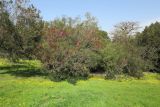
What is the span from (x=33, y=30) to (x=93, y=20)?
118ft

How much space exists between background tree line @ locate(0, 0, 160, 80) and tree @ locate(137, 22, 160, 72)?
502 centimetres

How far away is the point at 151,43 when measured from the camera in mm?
66375

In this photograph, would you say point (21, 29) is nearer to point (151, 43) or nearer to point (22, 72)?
point (22, 72)

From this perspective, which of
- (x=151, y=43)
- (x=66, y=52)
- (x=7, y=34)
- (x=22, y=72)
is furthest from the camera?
(x=151, y=43)

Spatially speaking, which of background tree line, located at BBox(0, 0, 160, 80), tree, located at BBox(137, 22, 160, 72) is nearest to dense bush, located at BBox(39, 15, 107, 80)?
background tree line, located at BBox(0, 0, 160, 80)

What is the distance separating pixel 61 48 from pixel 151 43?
1226 inches

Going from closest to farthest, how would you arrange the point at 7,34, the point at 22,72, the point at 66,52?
the point at 66,52, the point at 7,34, the point at 22,72

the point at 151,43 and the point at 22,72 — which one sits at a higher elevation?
the point at 151,43

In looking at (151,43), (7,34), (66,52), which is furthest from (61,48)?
(151,43)

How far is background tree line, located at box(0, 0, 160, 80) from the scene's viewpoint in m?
39.6

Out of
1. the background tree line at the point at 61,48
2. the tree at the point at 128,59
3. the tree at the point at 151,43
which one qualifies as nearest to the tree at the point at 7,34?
the background tree line at the point at 61,48

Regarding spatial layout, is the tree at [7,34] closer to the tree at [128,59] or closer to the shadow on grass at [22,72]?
the shadow on grass at [22,72]

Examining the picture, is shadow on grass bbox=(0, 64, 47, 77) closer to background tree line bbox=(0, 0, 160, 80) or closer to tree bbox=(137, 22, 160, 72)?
background tree line bbox=(0, 0, 160, 80)

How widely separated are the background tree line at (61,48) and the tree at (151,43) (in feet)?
16.5
